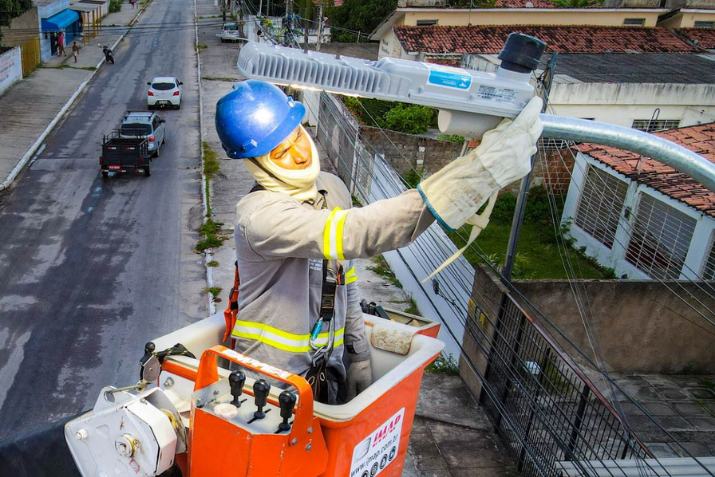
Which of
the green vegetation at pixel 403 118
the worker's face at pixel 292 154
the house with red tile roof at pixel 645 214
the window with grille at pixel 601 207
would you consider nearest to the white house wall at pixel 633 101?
the house with red tile roof at pixel 645 214

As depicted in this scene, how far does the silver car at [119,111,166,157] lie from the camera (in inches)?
834

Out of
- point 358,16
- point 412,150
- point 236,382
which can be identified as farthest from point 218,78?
point 236,382

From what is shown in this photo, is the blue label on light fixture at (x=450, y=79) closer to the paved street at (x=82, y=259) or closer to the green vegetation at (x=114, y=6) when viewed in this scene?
the paved street at (x=82, y=259)

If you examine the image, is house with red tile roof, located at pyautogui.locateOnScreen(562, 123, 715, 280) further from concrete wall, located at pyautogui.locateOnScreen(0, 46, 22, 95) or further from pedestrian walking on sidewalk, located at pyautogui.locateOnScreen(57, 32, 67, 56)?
pedestrian walking on sidewalk, located at pyautogui.locateOnScreen(57, 32, 67, 56)

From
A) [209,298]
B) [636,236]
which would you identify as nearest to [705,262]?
[636,236]

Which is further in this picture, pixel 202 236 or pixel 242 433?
pixel 202 236

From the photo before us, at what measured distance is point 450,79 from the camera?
2898 millimetres

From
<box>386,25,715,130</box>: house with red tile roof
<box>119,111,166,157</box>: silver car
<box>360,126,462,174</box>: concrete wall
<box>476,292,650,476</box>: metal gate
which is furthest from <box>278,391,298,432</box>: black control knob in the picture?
<box>119,111,166,157</box>: silver car

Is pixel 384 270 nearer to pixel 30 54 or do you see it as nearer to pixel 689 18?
pixel 689 18

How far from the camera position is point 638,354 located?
10.7 metres

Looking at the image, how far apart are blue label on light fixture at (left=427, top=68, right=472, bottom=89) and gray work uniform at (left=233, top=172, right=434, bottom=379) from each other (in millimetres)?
446

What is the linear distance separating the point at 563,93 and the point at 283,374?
60.1 feet

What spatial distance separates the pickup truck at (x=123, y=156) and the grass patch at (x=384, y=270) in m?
8.54

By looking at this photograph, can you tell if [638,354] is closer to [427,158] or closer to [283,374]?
[283,374]
